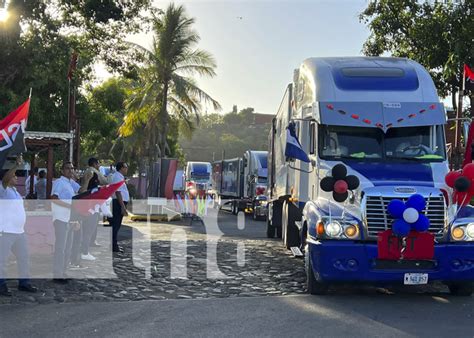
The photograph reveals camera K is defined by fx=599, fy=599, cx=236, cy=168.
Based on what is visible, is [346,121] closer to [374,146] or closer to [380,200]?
[374,146]

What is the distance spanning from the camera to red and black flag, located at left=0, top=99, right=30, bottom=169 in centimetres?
888

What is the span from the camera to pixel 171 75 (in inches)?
1230

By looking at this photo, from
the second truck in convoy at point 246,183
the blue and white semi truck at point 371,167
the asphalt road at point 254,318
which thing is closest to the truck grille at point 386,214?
the blue and white semi truck at point 371,167

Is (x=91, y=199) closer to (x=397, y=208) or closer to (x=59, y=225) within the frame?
(x=59, y=225)

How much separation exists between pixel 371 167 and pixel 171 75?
77.6 ft

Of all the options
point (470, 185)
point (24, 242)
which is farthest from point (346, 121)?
point (24, 242)

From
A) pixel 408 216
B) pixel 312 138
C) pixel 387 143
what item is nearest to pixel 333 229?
pixel 408 216

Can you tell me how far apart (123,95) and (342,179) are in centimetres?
1945

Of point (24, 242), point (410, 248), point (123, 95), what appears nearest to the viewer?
point (410, 248)

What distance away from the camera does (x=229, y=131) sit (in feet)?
329

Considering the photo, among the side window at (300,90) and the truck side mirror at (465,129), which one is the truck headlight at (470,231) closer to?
the truck side mirror at (465,129)

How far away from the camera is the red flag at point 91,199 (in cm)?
989

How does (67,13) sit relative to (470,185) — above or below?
above

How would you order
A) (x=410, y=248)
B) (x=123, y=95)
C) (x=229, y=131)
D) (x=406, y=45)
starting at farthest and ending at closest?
(x=229, y=131), (x=123, y=95), (x=406, y=45), (x=410, y=248)
